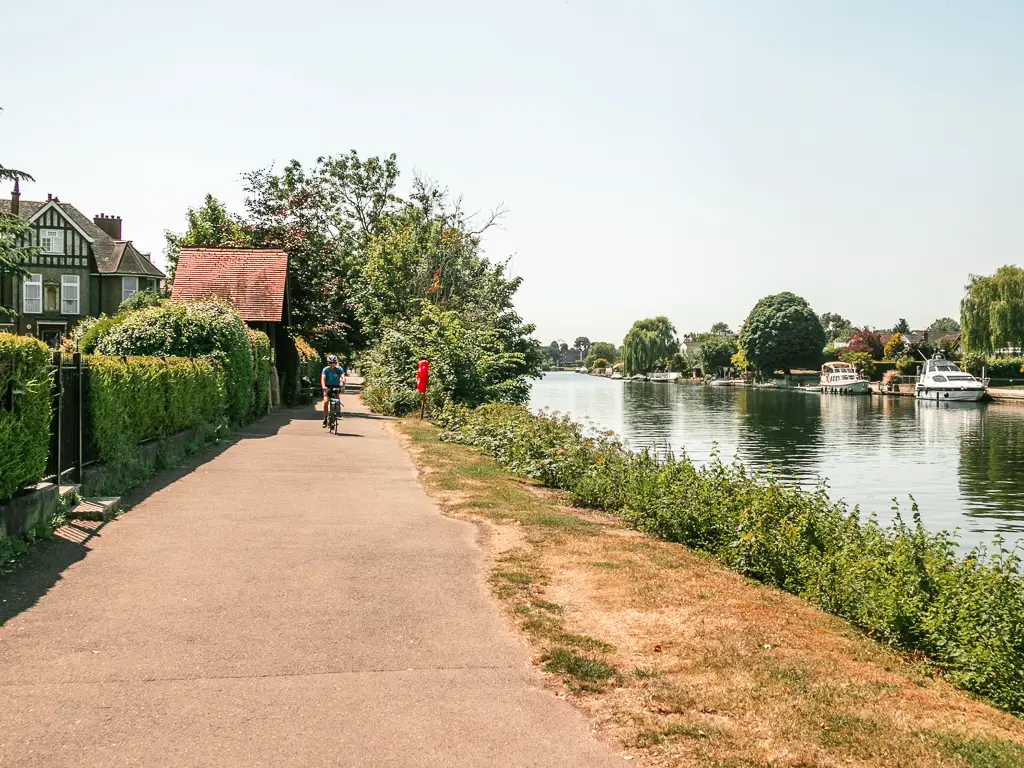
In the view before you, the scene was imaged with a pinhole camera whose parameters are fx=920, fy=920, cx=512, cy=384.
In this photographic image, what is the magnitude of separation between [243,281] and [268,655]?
29.9 m

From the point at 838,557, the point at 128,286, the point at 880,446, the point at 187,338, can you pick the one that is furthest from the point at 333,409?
the point at 128,286

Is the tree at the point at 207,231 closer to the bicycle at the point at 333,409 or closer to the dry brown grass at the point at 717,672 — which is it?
the bicycle at the point at 333,409

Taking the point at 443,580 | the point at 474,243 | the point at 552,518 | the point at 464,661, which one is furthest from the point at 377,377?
the point at 464,661

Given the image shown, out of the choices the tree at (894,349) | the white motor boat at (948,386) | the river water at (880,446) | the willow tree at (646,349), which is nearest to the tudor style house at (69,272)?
the river water at (880,446)

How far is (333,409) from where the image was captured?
22.9m

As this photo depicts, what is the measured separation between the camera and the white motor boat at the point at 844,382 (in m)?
92.6

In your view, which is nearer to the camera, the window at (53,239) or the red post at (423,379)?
the red post at (423,379)

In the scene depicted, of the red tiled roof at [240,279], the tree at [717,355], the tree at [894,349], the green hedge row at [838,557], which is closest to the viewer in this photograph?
the green hedge row at [838,557]

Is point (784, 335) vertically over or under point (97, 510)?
over

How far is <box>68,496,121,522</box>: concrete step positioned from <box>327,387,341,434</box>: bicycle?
12.2m

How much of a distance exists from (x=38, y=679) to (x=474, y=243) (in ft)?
124

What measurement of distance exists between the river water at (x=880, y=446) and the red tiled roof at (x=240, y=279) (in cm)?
1144

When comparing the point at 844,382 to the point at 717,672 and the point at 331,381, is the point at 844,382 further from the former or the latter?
the point at 717,672

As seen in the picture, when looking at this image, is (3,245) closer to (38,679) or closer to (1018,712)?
(38,679)
